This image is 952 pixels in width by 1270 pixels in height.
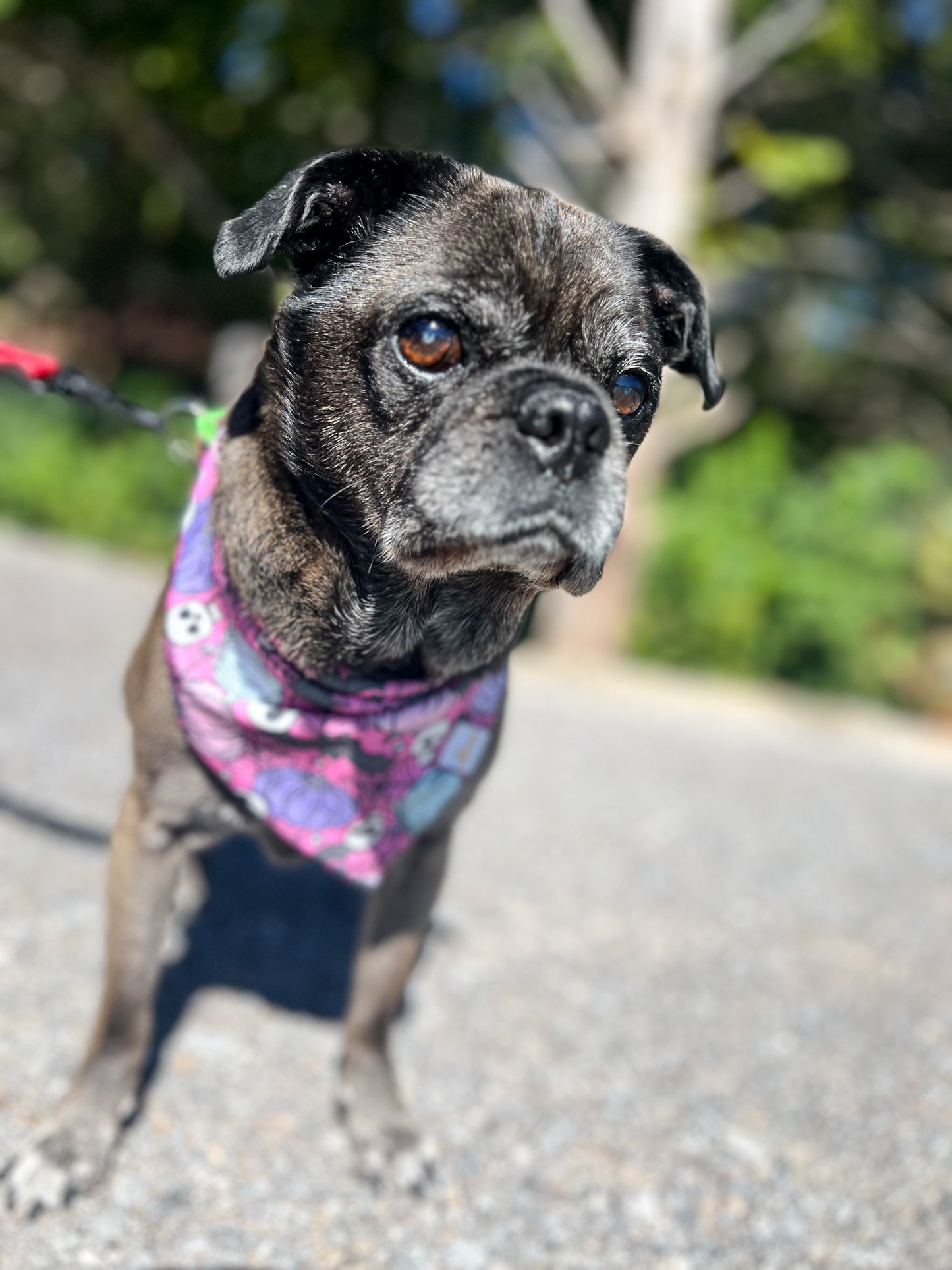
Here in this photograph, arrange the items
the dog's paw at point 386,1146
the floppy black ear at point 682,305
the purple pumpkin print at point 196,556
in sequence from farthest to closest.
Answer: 1. the dog's paw at point 386,1146
2. the floppy black ear at point 682,305
3. the purple pumpkin print at point 196,556

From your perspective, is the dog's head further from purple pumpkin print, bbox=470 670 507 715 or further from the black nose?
purple pumpkin print, bbox=470 670 507 715

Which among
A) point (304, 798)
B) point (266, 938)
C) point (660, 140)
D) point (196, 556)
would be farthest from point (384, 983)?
point (660, 140)

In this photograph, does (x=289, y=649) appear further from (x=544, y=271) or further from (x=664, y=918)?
(x=664, y=918)

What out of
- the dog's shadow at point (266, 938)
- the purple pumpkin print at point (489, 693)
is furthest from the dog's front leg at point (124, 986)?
the purple pumpkin print at point (489, 693)

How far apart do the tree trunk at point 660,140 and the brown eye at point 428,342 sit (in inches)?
241

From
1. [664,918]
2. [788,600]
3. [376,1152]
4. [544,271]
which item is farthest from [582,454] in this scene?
[788,600]

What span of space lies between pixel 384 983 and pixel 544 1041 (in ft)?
2.70

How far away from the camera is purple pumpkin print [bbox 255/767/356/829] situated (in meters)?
2.40

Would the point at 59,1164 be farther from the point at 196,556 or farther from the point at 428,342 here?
the point at 428,342

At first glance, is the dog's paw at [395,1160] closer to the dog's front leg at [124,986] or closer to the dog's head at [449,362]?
the dog's front leg at [124,986]

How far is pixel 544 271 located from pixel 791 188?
7.44 metres

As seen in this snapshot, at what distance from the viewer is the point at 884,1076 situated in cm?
347

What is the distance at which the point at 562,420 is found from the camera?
190cm

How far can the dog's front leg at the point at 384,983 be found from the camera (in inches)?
105
